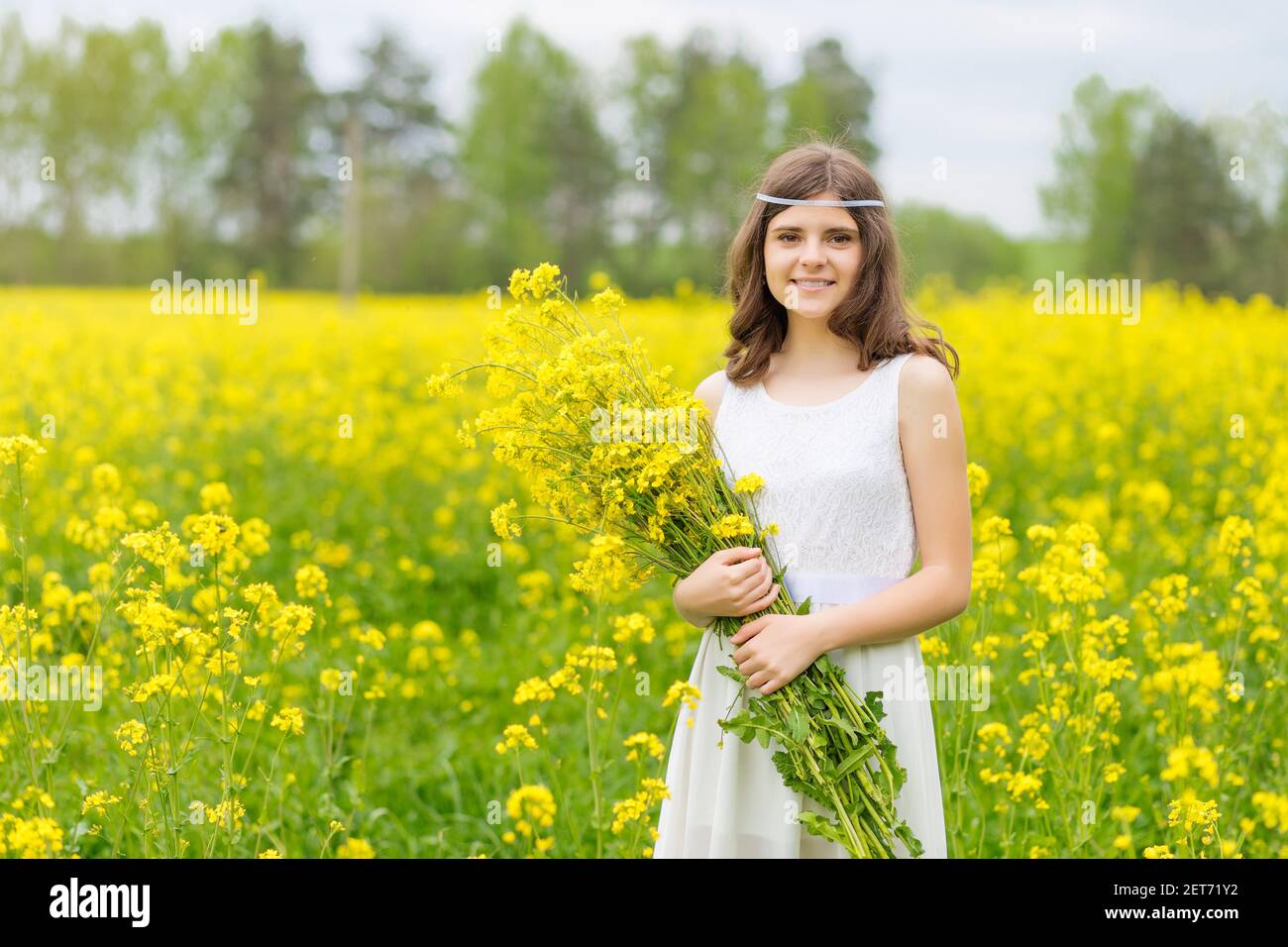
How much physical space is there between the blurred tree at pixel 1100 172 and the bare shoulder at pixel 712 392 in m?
26.5

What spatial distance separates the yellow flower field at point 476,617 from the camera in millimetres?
2771

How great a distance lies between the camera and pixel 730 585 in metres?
2.15

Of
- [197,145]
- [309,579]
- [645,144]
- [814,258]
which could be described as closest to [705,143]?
[645,144]

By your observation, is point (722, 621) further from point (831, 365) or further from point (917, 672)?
point (831, 365)

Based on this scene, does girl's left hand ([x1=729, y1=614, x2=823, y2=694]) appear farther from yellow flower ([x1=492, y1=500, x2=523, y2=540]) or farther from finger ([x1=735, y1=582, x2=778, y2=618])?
yellow flower ([x1=492, y1=500, x2=523, y2=540])

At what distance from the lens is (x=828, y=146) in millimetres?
2439

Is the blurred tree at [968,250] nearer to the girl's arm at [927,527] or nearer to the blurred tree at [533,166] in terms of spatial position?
the blurred tree at [533,166]

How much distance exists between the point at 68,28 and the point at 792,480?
30863 mm

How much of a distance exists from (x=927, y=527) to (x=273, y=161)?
100 ft

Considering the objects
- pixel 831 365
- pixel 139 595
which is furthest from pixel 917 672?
pixel 139 595

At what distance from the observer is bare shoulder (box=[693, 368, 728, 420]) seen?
8.28ft

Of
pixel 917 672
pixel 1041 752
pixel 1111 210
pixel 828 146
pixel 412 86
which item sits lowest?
pixel 1041 752

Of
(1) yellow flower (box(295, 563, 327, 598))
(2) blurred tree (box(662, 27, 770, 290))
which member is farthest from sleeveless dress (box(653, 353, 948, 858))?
(2) blurred tree (box(662, 27, 770, 290))

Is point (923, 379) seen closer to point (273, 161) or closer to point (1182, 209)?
point (1182, 209)
